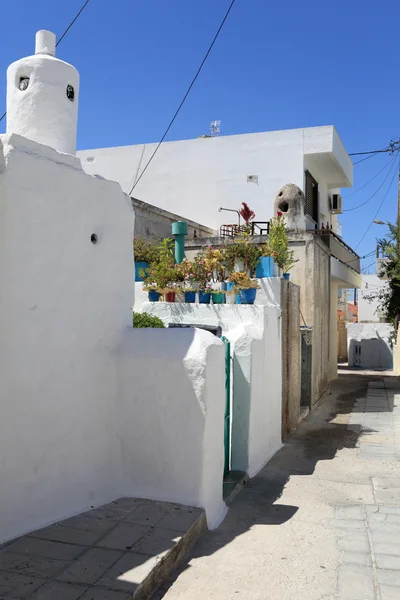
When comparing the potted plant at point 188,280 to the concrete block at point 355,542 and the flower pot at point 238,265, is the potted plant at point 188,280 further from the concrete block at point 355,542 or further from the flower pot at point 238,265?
the concrete block at point 355,542

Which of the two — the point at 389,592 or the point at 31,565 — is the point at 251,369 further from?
the point at 31,565

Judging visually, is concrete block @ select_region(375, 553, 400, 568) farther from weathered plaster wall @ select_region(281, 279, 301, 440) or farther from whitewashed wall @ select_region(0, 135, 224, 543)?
weathered plaster wall @ select_region(281, 279, 301, 440)

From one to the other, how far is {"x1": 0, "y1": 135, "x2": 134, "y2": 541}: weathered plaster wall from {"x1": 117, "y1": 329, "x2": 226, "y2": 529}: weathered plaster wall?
163 millimetres

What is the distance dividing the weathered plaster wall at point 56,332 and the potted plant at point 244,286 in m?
3.33

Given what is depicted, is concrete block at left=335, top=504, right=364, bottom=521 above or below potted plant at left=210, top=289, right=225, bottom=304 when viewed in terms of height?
below

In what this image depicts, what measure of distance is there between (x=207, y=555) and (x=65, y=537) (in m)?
1.16

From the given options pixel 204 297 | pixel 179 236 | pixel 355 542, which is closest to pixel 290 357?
pixel 204 297

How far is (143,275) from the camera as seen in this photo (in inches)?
368

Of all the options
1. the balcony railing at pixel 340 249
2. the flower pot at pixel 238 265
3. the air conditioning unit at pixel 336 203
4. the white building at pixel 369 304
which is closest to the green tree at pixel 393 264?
the balcony railing at pixel 340 249

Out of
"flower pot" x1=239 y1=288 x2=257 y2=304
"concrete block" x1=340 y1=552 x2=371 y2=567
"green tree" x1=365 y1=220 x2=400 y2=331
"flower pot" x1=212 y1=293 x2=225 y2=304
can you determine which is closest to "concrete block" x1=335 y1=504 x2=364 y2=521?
"concrete block" x1=340 y1=552 x2=371 y2=567

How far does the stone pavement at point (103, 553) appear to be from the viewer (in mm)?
3430

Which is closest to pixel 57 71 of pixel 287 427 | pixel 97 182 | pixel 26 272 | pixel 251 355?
pixel 97 182

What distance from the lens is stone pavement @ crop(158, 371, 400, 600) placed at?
13.1ft

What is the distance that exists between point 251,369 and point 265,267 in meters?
A: 2.56
